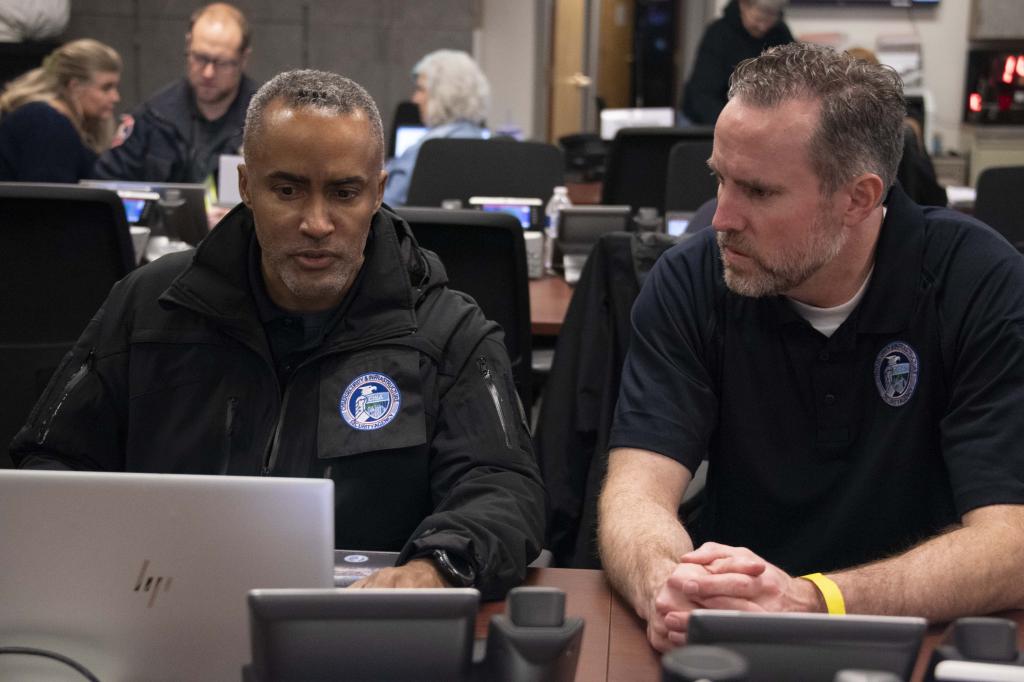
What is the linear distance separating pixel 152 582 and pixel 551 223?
290 centimetres

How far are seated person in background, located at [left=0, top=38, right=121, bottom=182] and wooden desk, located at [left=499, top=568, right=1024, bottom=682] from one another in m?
3.27

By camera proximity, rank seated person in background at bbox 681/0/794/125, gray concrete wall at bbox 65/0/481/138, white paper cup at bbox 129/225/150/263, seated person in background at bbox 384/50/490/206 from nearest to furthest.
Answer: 1. white paper cup at bbox 129/225/150/263
2. seated person in background at bbox 384/50/490/206
3. seated person in background at bbox 681/0/794/125
4. gray concrete wall at bbox 65/0/481/138

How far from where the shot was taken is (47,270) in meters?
2.73

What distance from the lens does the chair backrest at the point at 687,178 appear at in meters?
3.89

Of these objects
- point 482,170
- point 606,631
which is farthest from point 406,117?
point 606,631

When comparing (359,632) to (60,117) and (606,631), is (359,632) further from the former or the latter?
(60,117)

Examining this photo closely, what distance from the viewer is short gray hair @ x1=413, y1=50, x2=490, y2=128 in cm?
503

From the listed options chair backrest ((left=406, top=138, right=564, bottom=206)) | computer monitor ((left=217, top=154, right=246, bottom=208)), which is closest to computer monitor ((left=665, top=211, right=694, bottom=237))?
chair backrest ((left=406, top=138, right=564, bottom=206))

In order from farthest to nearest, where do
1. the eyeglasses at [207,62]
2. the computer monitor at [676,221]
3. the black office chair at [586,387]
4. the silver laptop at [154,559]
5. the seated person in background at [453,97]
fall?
the seated person in background at [453,97]
the eyeglasses at [207,62]
the computer monitor at [676,221]
the black office chair at [586,387]
the silver laptop at [154,559]

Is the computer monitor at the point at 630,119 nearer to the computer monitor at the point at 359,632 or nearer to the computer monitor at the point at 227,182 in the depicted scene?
the computer monitor at the point at 227,182

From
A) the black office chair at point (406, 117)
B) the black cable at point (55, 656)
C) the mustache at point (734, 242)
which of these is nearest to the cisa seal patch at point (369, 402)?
the mustache at point (734, 242)

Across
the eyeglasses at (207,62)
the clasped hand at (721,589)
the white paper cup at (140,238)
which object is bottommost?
the clasped hand at (721,589)

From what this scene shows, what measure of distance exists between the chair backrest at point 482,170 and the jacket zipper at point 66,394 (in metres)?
2.55

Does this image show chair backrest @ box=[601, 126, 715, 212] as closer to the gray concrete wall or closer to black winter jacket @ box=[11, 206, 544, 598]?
black winter jacket @ box=[11, 206, 544, 598]
